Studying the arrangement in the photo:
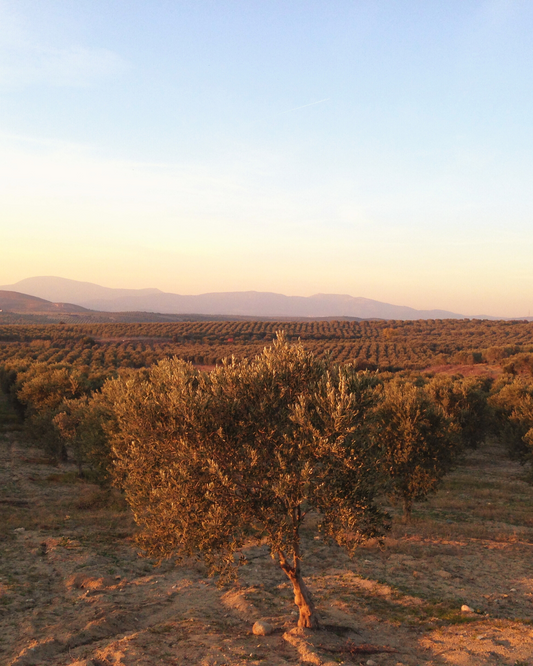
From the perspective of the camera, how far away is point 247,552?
22859 millimetres

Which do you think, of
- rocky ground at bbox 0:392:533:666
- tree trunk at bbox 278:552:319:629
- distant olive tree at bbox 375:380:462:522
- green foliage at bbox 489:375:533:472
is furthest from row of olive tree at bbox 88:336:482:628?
green foliage at bbox 489:375:533:472

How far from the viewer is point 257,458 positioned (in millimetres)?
11469

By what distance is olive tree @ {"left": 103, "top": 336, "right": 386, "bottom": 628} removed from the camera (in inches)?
450

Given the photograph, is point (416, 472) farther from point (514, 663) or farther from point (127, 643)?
point (127, 643)

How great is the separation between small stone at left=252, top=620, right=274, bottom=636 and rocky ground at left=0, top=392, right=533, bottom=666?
0.21 m

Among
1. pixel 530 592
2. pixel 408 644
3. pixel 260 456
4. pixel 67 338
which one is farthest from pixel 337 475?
pixel 67 338

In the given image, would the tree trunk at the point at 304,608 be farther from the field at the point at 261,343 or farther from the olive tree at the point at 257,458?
the field at the point at 261,343

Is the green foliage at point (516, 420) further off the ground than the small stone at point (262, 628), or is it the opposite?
the green foliage at point (516, 420)

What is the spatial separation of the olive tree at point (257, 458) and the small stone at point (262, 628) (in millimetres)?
3192

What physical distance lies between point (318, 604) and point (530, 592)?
8.92 metres

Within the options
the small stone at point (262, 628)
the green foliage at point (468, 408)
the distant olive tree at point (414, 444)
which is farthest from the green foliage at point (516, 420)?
the small stone at point (262, 628)

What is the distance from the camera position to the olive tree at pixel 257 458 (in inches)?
450

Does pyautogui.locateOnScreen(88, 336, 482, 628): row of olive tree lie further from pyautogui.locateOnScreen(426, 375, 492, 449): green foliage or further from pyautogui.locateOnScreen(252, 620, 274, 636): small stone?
pyautogui.locateOnScreen(426, 375, 492, 449): green foliage

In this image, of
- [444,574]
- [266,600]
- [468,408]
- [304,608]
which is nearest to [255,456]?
[304,608]
